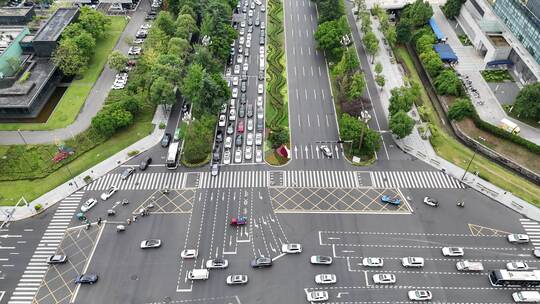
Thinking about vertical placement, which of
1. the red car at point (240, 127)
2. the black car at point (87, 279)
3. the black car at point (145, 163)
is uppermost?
the red car at point (240, 127)

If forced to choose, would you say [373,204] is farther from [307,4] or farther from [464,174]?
[307,4]

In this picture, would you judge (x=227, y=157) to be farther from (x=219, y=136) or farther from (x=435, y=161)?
(x=435, y=161)

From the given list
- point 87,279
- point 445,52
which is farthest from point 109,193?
point 445,52

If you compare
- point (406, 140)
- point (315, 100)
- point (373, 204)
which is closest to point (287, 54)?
point (315, 100)

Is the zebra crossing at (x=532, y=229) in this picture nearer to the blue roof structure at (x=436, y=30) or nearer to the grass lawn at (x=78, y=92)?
the blue roof structure at (x=436, y=30)

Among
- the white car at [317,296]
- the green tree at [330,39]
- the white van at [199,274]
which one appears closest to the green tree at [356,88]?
the green tree at [330,39]

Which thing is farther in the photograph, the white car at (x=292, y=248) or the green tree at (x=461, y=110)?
the green tree at (x=461, y=110)

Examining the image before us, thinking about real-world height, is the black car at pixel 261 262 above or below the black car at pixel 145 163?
below

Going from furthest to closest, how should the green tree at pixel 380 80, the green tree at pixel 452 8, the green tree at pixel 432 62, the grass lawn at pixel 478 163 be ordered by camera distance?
the green tree at pixel 452 8
the green tree at pixel 432 62
the green tree at pixel 380 80
the grass lawn at pixel 478 163
